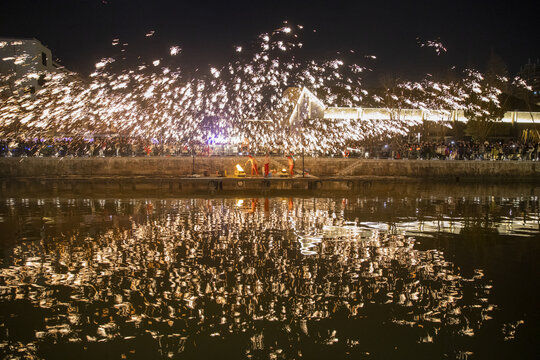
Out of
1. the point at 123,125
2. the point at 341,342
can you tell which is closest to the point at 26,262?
the point at 341,342

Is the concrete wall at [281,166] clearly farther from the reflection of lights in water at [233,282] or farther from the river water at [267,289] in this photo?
the reflection of lights in water at [233,282]

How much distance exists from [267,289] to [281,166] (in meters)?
27.4

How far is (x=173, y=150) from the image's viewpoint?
39.2m

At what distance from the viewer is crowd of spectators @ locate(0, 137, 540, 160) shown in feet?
120

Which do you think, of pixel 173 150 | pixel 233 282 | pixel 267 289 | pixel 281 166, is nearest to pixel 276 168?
pixel 281 166

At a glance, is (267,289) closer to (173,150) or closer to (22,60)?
(173,150)

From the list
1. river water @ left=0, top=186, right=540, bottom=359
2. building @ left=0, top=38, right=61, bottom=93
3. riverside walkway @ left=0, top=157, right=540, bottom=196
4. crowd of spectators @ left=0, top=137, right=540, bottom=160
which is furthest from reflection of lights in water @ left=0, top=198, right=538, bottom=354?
building @ left=0, top=38, right=61, bottom=93

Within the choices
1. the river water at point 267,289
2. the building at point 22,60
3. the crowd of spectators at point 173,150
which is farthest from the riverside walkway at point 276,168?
the river water at point 267,289

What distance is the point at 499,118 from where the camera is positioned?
166 feet

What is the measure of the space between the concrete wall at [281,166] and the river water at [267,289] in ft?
68.2

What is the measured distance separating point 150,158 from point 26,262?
2646 cm

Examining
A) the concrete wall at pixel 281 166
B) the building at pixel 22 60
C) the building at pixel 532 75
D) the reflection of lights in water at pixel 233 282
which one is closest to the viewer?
the reflection of lights in water at pixel 233 282

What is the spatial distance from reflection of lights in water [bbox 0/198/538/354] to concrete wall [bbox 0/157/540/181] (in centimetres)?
2197

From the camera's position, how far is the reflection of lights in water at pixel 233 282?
6.75m
